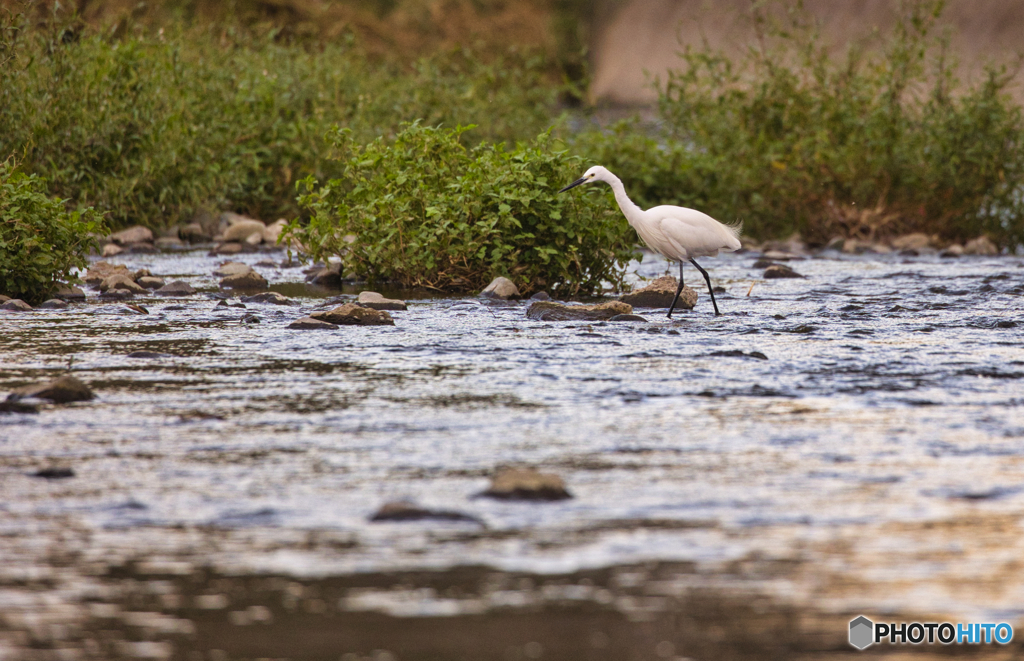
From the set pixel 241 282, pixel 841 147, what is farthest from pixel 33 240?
pixel 841 147

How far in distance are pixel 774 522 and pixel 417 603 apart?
1028 millimetres

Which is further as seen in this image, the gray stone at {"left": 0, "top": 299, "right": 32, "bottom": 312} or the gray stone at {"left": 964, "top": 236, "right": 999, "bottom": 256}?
the gray stone at {"left": 964, "top": 236, "right": 999, "bottom": 256}

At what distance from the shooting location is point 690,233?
7.79 meters

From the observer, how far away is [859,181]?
40.9ft

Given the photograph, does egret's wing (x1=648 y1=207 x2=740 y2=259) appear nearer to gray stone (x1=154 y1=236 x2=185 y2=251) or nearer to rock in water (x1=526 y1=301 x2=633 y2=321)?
rock in water (x1=526 y1=301 x2=633 y2=321)

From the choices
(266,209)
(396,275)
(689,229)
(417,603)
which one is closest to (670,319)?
(689,229)

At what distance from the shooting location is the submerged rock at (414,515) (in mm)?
3352

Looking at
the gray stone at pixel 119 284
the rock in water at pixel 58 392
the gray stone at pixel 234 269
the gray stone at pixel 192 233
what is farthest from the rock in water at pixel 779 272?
the rock in water at pixel 58 392

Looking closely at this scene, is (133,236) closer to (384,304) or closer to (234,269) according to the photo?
(234,269)

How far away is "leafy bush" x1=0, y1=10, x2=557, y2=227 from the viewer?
1128 centimetres

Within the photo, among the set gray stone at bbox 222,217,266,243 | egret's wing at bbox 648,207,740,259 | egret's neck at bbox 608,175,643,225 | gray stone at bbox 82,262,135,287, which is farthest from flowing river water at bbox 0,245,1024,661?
gray stone at bbox 222,217,266,243

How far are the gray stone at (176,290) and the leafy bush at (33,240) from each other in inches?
26.2

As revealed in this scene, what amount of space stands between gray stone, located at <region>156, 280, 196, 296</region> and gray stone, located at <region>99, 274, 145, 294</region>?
0.51ft

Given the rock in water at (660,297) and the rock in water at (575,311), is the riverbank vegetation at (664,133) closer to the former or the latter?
the rock in water at (660,297)
